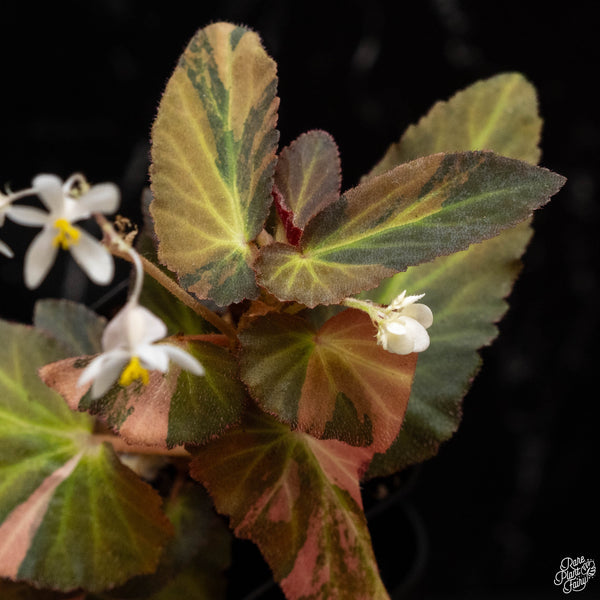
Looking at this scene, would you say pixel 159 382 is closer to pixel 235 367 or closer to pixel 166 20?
pixel 235 367

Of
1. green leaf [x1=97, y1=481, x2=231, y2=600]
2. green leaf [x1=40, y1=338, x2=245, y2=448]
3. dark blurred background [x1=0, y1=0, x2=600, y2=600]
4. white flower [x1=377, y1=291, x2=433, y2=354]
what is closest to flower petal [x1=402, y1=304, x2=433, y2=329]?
white flower [x1=377, y1=291, x2=433, y2=354]

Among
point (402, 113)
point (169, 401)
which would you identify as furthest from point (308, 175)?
point (402, 113)

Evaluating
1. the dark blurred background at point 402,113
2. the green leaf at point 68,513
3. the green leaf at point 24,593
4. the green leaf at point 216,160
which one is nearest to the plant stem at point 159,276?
the green leaf at point 216,160

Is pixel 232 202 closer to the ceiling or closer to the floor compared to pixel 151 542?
closer to the ceiling

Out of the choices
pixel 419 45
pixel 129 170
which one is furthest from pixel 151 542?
pixel 419 45

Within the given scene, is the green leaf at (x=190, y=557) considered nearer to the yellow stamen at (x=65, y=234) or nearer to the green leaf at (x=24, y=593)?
the green leaf at (x=24, y=593)

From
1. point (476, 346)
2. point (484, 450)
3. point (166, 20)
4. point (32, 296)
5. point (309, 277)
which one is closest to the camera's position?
point (309, 277)

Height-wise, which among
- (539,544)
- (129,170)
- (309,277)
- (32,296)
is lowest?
(539,544)

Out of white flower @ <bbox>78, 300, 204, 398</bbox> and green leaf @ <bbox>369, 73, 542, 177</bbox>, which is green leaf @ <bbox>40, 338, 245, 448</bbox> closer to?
white flower @ <bbox>78, 300, 204, 398</bbox>
